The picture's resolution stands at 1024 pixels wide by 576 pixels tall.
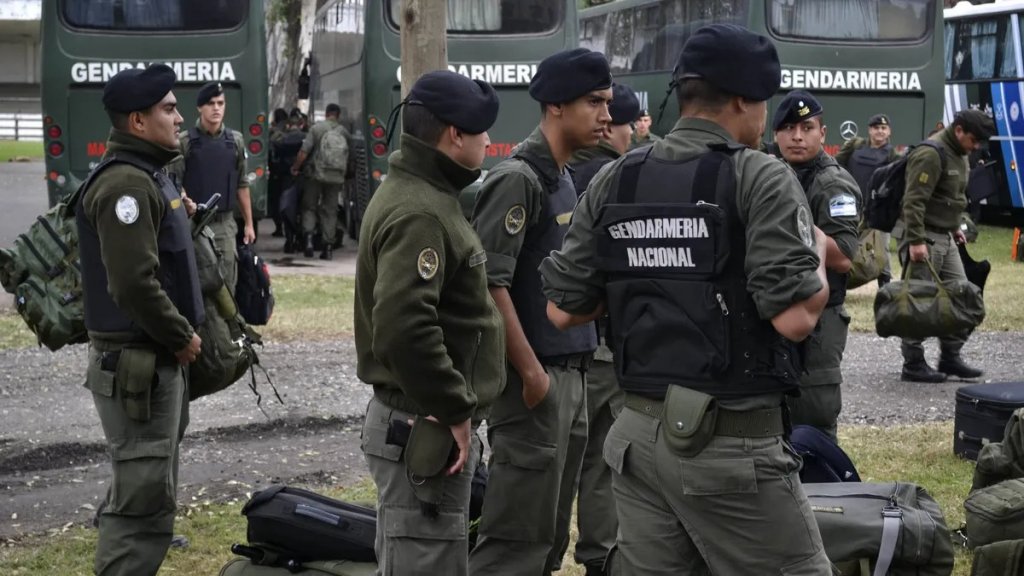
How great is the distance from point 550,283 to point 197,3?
A: 11.8 m

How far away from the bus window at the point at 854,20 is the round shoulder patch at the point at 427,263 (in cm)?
1329

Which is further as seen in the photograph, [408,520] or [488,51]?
[488,51]

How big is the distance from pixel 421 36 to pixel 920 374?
4836mm

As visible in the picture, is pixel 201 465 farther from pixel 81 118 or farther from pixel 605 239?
pixel 81 118

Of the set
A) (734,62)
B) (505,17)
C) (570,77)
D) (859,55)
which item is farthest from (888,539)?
(859,55)

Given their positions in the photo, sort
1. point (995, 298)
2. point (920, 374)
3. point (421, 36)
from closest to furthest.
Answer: point (421, 36) < point (920, 374) < point (995, 298)

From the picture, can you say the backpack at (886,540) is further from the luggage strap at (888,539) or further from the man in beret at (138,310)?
the man in beret at (138,310)

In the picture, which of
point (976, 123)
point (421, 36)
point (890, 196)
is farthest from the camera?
point (890, 196)

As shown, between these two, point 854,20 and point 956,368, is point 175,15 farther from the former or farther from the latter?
point 956,368

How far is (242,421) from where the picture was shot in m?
8.08

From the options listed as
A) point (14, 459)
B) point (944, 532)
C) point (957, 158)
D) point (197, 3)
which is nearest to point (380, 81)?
point (197, 3)

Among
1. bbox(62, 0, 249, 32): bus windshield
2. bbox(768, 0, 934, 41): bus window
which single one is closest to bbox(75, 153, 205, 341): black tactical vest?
bbox(62, 0, 249, 32): bus windshield

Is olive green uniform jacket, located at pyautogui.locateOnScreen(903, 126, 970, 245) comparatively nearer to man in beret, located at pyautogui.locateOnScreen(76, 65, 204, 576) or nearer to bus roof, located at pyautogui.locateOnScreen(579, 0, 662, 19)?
man in beret, located at pyautogui.locateOnScreen(76, 65, 204, 576)

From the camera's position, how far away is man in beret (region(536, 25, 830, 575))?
317cm
